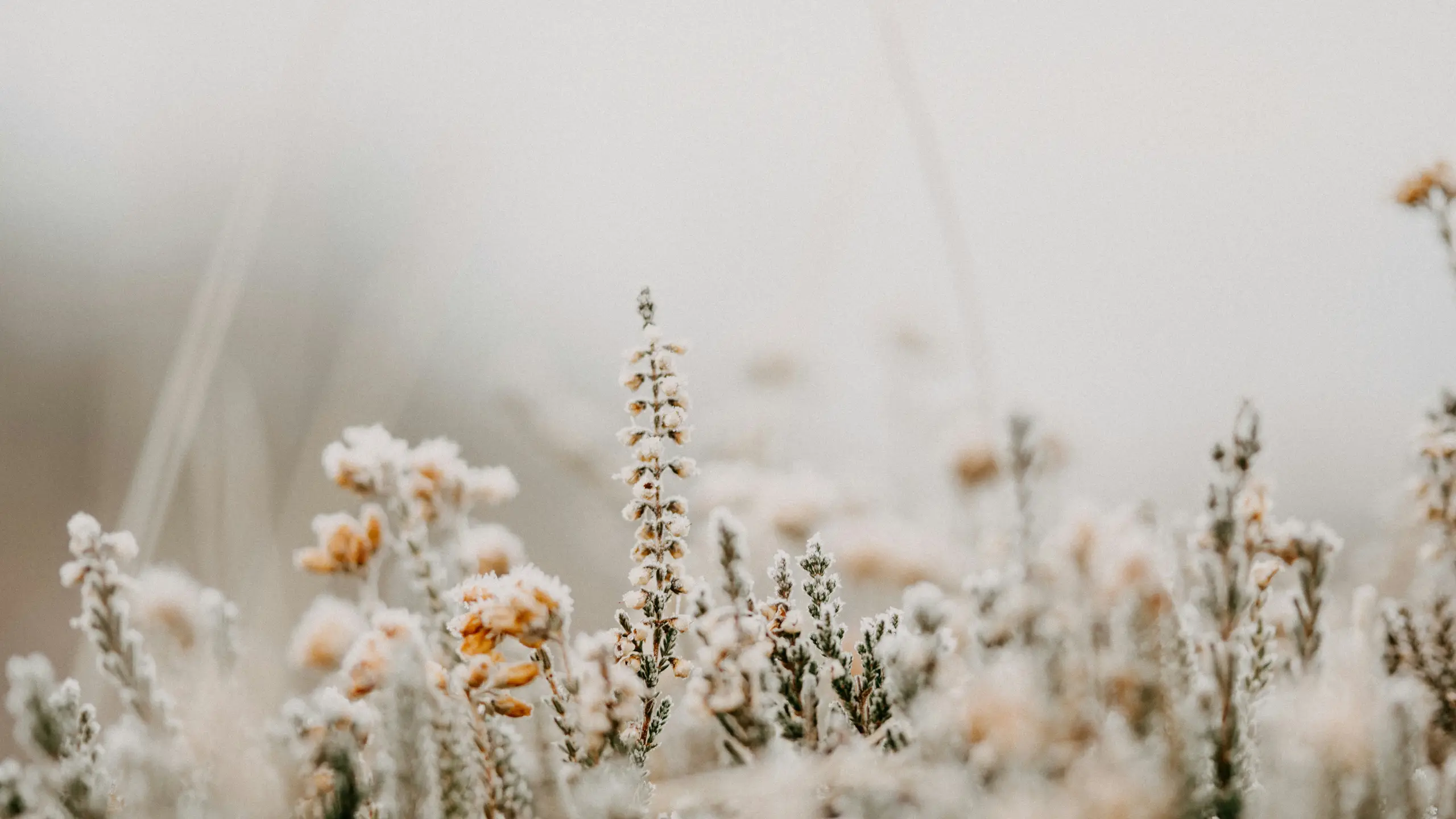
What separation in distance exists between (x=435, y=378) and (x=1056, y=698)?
6.87 meters

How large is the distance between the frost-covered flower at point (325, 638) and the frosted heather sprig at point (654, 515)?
1.88 ft

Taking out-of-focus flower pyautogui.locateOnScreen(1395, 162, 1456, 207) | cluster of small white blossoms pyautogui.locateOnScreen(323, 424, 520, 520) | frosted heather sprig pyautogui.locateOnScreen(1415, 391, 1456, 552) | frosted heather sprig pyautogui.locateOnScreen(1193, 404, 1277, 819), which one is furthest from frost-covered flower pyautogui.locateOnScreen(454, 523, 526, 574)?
out-of-focus flower pyautogui.locateOnScreen(1395, 162, 1456, 207)

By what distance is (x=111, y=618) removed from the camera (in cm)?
124

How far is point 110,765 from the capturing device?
133 centimetres

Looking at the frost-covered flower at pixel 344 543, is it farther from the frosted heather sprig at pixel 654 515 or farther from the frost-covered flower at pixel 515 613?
the frosted heather sprig at pixel 654 515

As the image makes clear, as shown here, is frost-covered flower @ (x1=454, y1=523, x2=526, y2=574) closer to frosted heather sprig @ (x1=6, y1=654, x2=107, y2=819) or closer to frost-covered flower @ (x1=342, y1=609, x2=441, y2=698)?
frost-covered flower @ (x1=342, y1=609, x2=441, y2=698)

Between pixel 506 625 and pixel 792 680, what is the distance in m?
0.41

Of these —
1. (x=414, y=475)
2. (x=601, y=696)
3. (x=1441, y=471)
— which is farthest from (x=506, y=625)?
(x=1441, y=471)

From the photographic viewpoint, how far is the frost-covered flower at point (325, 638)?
5.42 feet

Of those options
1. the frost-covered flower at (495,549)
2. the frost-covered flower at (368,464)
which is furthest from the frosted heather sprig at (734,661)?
the frost-covered flower at (495,549)

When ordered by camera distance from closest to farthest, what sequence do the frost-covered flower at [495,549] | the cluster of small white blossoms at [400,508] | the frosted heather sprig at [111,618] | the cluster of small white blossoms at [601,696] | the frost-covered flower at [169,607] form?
1. the cluster of small white blossoms at [601,696]
2. the frosted heather sprig at [111,618]
3. the cluster of small white blossoms at [400,508]
4. the frost-covered flower at [169,607]
5. the frost-covered flower at [495,549]

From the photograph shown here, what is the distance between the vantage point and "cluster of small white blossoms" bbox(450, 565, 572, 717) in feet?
3.88

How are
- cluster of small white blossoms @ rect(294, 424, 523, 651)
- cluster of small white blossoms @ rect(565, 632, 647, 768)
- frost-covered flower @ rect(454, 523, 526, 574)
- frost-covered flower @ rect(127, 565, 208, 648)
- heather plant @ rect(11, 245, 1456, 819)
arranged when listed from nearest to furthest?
heather plant @ rect(11, 245, 1456, 819), cluster of small white blossoms @ rect(565, 632, 647, 768), cluster of small white blossoms @ rect(294, 424, 523, 651), frost-covered flower @ rect(127, 565, 208, 648), frost-covered flower @ rect(454, 523, 526, 574)

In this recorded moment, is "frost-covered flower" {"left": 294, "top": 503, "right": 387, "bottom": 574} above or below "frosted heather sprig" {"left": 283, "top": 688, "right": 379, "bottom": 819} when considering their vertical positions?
above
